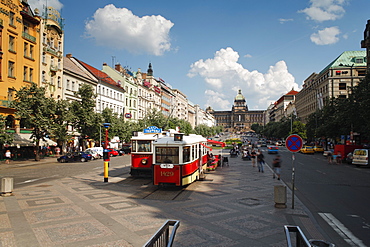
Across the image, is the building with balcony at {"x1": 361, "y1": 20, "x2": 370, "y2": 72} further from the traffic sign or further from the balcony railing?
the balcony railing

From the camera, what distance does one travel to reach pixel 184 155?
1600cm

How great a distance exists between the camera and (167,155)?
1587cm

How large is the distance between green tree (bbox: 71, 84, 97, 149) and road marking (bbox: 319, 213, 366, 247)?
38.1 m

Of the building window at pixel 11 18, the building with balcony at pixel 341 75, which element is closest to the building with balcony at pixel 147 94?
the building window at pixel 11 18

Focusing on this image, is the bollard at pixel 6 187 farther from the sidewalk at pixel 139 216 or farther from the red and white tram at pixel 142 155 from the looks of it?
the red and white tram at pixel 142 155

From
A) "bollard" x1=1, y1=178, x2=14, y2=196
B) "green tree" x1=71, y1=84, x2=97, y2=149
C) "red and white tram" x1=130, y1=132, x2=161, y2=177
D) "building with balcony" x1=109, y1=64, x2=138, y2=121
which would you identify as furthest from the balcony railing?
"bollard" x1=1, y1=178, x2=14, y2=196

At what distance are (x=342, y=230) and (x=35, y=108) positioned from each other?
33.7 meters

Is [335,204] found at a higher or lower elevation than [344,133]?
lower

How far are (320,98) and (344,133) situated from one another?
93.1ft

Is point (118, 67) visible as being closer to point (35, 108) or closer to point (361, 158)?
point (35, 108)

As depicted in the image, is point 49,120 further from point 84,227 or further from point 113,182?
point 84,227

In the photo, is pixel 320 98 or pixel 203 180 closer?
pixel 203 180

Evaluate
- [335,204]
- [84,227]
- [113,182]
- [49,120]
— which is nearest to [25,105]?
[49,120]

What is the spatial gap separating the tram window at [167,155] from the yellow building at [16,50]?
2866 centimetres
